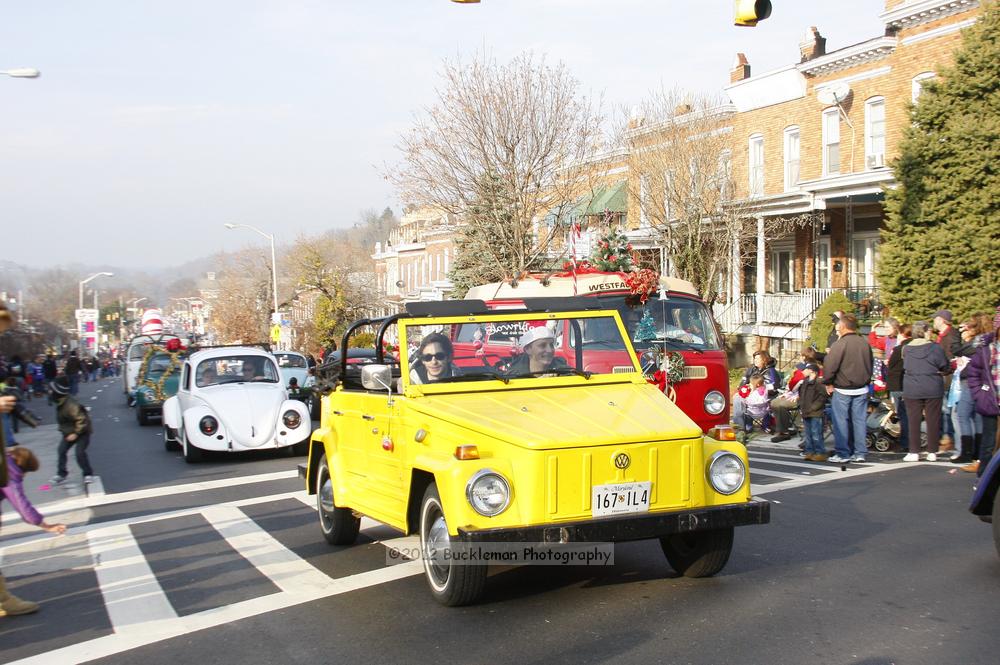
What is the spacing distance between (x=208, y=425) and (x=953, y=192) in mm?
16207

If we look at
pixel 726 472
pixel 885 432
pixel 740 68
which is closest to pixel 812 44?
pixel 740 68

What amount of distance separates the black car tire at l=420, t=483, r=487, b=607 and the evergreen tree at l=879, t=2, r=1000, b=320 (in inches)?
705

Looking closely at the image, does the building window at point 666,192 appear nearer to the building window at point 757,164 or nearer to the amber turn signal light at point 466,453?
the building window at point 757,164

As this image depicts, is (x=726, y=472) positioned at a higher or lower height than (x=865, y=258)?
lower

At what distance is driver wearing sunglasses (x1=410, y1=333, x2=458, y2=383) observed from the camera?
7020 mm

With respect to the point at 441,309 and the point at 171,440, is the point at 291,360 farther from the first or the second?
the point at 441,309

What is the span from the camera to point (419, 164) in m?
28.2

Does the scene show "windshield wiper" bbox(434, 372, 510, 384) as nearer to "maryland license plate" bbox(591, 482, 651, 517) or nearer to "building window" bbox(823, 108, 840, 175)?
"maryland license plate" bbox(591, 482, 651, 517)

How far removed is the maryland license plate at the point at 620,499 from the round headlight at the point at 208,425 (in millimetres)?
10421

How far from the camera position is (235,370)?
16.7 meters

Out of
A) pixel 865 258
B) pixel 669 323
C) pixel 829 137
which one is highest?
pixel 829 137

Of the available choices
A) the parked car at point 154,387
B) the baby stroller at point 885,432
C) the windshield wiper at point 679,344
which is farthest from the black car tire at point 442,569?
the parked car at point 154,387

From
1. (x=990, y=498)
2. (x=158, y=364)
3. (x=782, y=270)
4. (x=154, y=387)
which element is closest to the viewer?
(x=990, y=498)

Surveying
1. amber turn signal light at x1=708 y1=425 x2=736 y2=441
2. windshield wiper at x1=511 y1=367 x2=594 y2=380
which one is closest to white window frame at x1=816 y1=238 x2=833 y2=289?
windshield wiper at x1=511 y1=367 x2=594 y2=380
